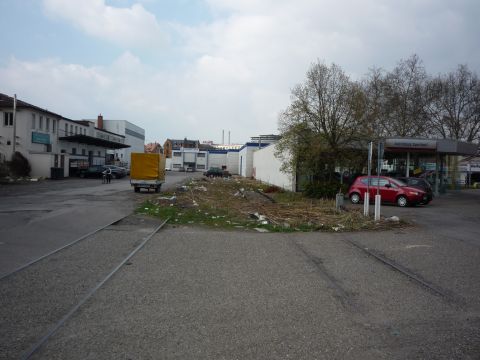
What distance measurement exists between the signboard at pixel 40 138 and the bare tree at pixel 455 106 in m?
42.9

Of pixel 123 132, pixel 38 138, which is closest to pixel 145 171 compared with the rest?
pixel 38 138

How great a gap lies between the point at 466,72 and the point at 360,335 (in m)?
A: 51.6

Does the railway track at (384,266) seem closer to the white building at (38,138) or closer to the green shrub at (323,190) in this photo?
the green shrub at (323,190)

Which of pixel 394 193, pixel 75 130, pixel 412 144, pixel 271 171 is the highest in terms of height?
pixel 75 130

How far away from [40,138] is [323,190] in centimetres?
3348

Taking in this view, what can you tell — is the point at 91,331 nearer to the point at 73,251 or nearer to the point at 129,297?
the point at 129,297

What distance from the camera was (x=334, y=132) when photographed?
84.9ft

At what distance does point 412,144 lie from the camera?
96.5ft

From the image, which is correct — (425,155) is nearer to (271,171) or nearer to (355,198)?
(271,171)

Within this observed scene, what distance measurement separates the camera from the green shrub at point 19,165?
4050 cm

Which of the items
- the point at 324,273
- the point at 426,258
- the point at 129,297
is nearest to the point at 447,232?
the point at 426,258

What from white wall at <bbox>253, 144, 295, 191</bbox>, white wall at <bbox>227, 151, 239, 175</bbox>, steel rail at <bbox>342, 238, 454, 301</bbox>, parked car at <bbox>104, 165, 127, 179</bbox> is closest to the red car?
white wall at <bbox>253, 144, 295, 191</bbox>

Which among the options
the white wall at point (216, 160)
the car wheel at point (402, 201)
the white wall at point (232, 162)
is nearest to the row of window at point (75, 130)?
the white wall at point (232, 162)

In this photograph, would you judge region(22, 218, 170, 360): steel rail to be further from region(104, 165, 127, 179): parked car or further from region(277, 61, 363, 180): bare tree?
region(104, 165, 127, 179): parked car
